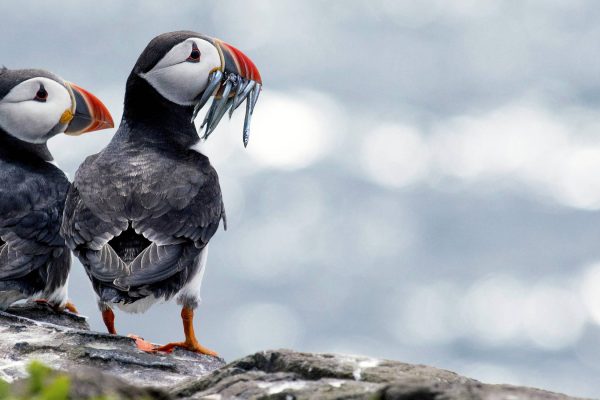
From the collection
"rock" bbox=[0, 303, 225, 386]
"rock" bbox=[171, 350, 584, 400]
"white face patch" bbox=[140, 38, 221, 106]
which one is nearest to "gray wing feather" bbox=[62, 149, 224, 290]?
"rock" bbox=[0, 303, 225, 386]

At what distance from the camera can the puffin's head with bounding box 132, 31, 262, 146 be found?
946 centimetres

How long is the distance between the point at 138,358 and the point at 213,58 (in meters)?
3.20

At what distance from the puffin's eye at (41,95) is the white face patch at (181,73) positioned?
3.51 feet

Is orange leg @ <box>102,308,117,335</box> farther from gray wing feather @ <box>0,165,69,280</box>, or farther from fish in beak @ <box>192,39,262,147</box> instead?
fish in beak @ <box>192,39,262,147</box>

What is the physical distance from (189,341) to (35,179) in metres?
2.32

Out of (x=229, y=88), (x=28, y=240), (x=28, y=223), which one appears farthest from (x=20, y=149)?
(x=229, y=88)

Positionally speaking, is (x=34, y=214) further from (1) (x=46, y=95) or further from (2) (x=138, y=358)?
(2) (x=138, y=358)

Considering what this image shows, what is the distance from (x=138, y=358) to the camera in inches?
294

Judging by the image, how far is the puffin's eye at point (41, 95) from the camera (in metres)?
9.93

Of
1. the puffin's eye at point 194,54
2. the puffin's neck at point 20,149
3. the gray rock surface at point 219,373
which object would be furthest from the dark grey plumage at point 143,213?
the puffin's neck at point 20,149

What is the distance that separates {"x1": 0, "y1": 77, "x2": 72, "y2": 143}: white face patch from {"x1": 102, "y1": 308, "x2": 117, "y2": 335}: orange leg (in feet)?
7.35

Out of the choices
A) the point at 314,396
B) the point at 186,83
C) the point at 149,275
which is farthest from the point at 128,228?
the point at 314,396

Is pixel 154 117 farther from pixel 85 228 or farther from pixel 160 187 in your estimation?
pixel 85 228

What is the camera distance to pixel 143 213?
8.10 meters
